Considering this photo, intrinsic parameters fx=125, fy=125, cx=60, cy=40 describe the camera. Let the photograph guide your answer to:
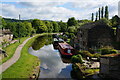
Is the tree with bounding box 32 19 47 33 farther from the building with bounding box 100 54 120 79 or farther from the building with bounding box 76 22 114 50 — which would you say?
the building with bounding box 100 54 120 79

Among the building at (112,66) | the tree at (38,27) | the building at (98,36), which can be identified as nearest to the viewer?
the building at (112,66)

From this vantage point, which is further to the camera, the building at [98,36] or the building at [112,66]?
the building at [98,36]

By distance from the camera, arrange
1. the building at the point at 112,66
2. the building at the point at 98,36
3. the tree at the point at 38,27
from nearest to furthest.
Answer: the building at the point at 112,66
the building at the point at 98,36
the tree at the point at 38,27

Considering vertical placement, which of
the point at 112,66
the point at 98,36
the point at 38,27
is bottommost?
the point at 112,66

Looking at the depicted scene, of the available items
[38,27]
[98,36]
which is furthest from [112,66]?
[38,27]

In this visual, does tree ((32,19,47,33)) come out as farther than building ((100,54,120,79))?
Yes

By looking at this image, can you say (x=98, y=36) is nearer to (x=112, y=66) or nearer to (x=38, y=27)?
(x=112, y=66)

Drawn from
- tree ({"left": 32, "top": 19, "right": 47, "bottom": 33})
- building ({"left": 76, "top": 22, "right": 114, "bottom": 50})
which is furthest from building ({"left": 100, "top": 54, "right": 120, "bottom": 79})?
tree ({"left": 32, "top": 19, "right": 47, "bottom": 33})

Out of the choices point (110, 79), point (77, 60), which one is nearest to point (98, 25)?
point (77, 60)

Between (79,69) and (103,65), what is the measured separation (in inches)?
156

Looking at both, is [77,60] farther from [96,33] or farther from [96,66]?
[96,33]

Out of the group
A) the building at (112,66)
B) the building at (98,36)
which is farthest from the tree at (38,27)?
the building at (112,66)

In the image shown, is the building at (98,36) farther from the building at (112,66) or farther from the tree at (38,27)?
the tree at (38,27)

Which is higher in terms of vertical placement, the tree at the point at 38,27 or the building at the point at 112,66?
the tree at the point at 38,27
